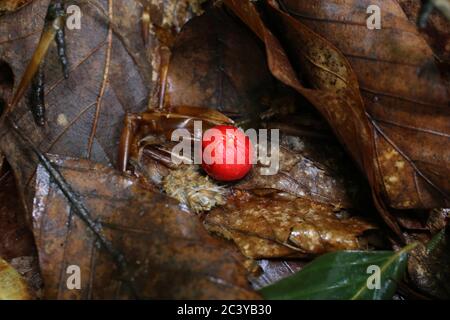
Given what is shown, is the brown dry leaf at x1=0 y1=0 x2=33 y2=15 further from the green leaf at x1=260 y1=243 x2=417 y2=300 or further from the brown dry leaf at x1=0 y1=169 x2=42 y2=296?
the green leaf at x1=260 y1=243 x2=417 y2=300

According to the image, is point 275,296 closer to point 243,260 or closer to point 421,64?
point 243,260

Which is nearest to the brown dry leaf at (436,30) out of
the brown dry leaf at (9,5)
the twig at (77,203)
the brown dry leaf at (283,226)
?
the brown dry leaf at (283,226)

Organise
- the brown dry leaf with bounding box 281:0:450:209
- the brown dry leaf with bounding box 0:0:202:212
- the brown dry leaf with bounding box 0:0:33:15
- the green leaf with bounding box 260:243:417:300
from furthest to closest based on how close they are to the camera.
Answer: the brown dry leaf with bounding box 0:0:33:15 < the brown dry leaf with bounding box 0:0:202:212 < the brown dry leaf with bounding box 281:0:450:209 < the green leaf with bounding box 260:243:417:300

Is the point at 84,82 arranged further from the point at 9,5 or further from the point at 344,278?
the point at 344,278

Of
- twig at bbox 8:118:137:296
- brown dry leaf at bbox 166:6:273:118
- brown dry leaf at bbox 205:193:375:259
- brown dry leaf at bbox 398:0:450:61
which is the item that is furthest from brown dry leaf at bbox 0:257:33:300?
brown dry leaf at bbox 398:0:450:61

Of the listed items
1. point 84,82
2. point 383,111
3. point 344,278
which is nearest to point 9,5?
point 84,82
